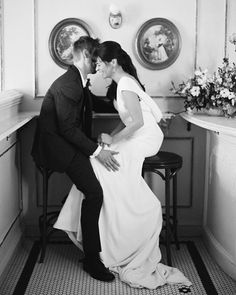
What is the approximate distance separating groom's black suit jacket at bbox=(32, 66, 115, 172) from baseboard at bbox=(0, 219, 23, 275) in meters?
0.63

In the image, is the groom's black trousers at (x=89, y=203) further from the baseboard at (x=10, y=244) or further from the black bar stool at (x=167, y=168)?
the baseboard at (x=10, y=244)

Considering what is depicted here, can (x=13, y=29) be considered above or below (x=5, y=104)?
above

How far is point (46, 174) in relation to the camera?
3.79 meters

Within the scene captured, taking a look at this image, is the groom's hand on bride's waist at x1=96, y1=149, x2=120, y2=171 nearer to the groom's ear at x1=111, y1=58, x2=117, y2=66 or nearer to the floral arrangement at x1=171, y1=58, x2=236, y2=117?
the groom's ear at x1=111, y1=58, x2=117, y2=66

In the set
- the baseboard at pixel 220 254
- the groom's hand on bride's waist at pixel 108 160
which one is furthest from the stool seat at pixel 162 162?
the baseboard at pixel 220 254

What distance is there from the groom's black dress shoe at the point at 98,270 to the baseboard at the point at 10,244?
57cm

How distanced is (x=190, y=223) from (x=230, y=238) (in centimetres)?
90

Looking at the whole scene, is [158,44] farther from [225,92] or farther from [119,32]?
[225,92]

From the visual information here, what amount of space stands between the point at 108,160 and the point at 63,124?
380 millimetres

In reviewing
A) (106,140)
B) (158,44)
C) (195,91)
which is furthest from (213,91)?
(106,140)

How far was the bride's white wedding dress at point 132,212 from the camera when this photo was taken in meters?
3.48

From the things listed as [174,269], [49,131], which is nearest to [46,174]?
[49,131]

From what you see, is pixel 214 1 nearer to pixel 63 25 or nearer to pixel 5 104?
pixel 63 25

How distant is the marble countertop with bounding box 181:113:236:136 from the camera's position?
3119 millimetres
